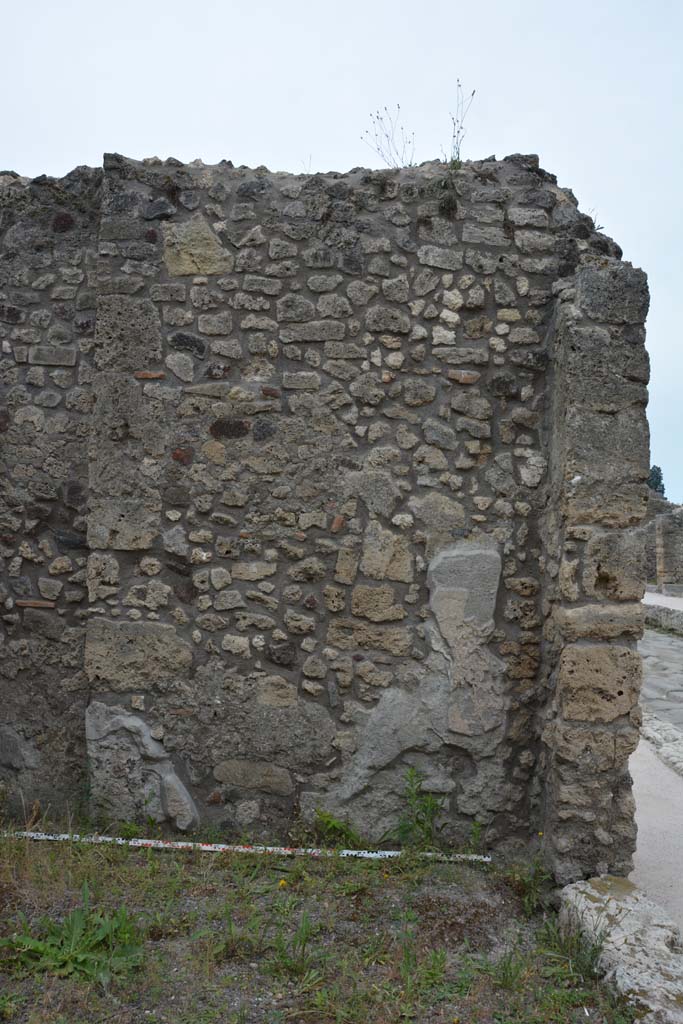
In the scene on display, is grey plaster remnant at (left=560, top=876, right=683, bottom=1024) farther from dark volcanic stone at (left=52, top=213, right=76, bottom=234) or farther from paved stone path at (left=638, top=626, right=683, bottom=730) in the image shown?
dark volcanic stone at (left=52, top=213, right=76, bottom=234)

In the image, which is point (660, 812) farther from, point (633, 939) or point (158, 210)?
point (158, 210)

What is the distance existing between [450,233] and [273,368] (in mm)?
1039

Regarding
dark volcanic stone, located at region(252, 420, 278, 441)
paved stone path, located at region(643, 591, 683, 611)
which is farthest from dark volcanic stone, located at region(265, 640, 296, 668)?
paved stone path, located at region(643, 591, 683, 611)

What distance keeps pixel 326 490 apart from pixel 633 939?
84.5 inches

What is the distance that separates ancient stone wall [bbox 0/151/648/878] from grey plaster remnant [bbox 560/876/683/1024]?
1.48ft

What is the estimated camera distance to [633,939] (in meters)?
2.87

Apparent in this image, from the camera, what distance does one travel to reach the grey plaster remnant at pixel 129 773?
3.75 metres

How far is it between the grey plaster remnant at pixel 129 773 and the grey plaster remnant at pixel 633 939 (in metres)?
1.72

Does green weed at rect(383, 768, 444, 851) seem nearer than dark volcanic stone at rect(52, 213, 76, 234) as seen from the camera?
Yes

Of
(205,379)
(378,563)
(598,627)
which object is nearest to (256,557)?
(378,563)

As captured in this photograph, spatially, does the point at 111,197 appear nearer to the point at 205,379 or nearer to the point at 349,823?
the point at 205,379

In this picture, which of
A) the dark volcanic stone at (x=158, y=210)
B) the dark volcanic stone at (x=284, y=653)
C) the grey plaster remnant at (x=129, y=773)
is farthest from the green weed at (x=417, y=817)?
the dark volcanic stone at (x=158, y=210)

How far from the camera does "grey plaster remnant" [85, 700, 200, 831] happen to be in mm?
3748

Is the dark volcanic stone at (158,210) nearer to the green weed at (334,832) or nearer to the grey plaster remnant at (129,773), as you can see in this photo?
the grey plaster remnant at (129,773)
